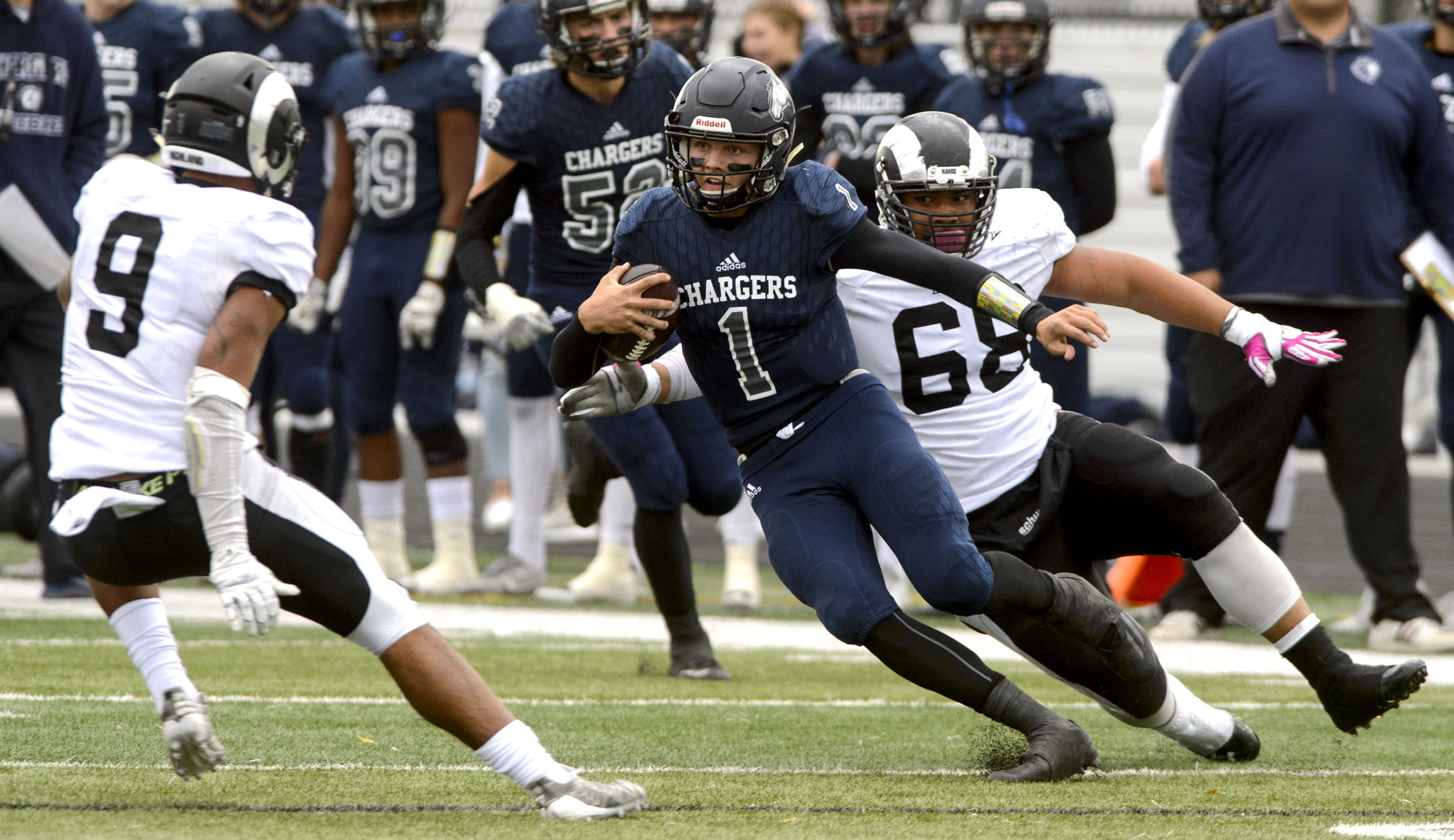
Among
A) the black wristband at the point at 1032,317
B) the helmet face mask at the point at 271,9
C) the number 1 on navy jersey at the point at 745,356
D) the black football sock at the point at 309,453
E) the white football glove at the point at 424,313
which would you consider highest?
the helmet face mask at the point at 271,9

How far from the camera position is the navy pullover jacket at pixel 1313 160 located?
5.58 meters

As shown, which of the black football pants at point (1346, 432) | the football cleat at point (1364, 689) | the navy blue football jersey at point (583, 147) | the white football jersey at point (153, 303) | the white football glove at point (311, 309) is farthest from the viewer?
the white football glove at point (311, 309)

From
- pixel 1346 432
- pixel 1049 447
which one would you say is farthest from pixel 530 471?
pixel 1049 447

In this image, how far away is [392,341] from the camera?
669cm

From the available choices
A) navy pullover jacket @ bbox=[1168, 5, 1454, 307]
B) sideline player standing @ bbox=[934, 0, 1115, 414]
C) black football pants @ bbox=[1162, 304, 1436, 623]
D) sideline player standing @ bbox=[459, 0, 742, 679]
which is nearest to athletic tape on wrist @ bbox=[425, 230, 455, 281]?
sideline player standing @ bbox=[459, 0, 742, 679]

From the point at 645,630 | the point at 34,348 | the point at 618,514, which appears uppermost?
the point at 34,348

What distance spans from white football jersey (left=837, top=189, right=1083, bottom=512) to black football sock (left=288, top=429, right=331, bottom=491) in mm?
3953

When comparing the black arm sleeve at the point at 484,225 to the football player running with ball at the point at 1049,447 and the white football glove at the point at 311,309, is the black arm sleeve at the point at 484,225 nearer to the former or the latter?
the football player running with ball at the point at 1049,447

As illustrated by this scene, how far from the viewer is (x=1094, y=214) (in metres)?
6.03

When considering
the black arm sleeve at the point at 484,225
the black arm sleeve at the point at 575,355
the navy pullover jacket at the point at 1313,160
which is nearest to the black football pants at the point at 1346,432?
the navy pullover jacket at the point at 1313,160

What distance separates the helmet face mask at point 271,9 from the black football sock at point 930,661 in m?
4.84

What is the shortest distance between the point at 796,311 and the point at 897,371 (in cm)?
42

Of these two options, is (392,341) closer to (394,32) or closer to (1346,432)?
(394,32)

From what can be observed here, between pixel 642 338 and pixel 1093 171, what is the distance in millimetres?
2991
